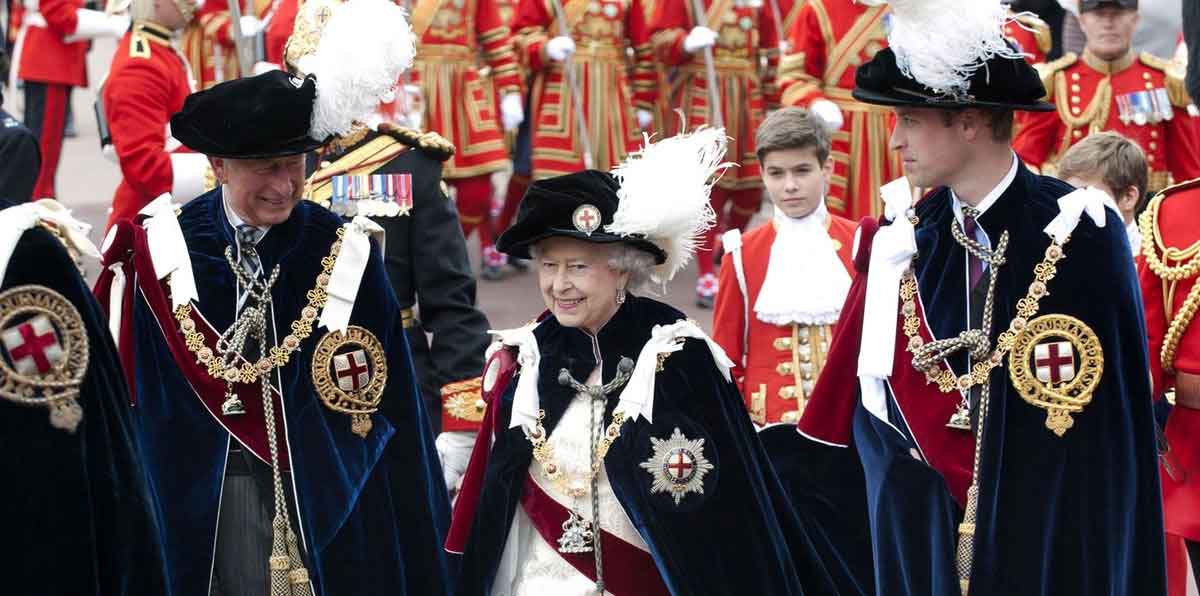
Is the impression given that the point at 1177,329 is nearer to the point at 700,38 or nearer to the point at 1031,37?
A: the point at 1031,37

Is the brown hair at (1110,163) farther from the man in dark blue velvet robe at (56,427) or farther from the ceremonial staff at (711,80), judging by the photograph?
the ceremonial staff at (711,80)

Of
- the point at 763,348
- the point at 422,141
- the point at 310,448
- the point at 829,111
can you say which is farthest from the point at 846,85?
the point at 310,448

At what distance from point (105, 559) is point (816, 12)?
6.14 meters

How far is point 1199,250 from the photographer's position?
4.83 meters

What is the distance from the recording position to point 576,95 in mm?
11578

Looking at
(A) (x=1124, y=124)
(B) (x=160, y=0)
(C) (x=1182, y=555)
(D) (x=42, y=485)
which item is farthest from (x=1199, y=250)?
(B) (x=160, y=0)

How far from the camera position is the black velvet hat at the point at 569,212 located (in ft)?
14.6

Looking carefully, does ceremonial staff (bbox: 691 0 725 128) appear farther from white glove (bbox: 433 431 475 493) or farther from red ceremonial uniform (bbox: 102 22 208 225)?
white glove (bbox: 433 431 475 493)

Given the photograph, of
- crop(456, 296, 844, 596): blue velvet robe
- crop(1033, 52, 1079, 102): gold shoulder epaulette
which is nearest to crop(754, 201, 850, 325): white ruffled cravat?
crop(456, 296, 844, 596): blue velvet robe

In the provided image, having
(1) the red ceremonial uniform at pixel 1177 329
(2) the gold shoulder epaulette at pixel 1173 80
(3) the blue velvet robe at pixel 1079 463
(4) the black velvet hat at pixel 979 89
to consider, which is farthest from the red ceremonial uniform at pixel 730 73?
(3) the blue velvet robe at pixel 1079 463

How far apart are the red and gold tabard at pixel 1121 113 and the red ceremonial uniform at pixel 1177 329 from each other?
3.12 m

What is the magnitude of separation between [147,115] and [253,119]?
2.96 meters

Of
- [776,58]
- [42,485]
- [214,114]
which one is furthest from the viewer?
[776,58]

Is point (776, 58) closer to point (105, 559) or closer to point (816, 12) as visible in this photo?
point (816, 12)
